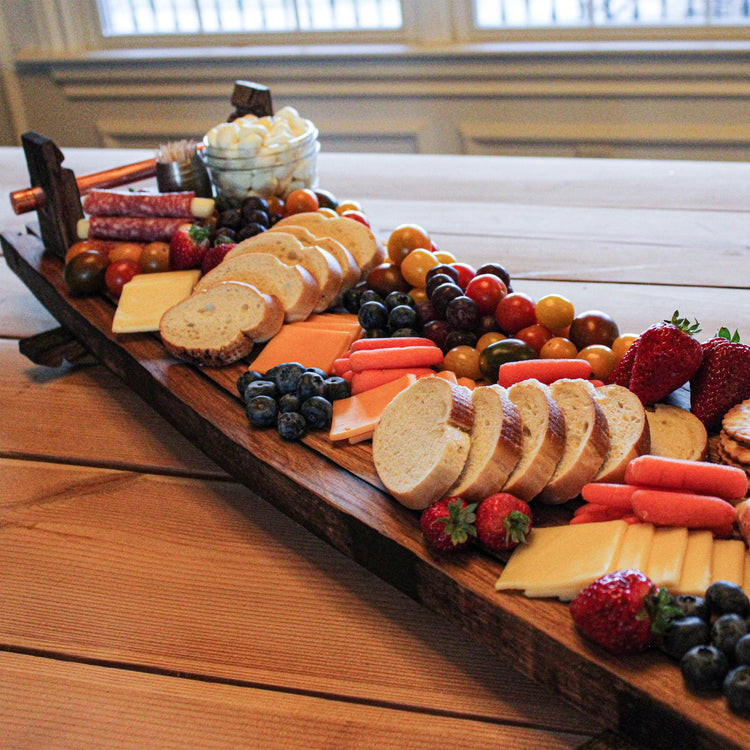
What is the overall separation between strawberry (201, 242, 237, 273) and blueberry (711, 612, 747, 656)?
1.56 metres

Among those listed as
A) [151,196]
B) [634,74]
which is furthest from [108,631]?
[634,74]

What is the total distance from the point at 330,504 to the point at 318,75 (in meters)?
4.28

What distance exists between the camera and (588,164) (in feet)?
10.9

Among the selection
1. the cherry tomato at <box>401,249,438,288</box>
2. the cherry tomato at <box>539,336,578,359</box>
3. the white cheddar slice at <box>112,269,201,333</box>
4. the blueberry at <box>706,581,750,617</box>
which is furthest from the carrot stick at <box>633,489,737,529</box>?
the white cheddar slice at <box>112,269,201,333</box>

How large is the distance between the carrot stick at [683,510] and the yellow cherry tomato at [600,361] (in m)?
0.49

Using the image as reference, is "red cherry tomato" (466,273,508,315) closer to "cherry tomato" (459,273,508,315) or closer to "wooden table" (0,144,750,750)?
"cherry tomato" (459,273,508,315)

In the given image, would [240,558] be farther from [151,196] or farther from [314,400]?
[151,196]

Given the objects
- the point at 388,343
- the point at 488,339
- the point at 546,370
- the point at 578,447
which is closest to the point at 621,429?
the point at 578,447

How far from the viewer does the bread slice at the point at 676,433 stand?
1.44 m

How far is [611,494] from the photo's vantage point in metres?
1.29

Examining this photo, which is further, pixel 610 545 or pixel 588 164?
pixel 588 164

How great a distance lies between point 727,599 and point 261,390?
912mm

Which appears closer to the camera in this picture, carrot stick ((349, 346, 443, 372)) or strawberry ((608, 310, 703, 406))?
strawberry ((608, 310, 703, 406))

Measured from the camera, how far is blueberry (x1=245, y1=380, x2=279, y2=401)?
167 centimetres
